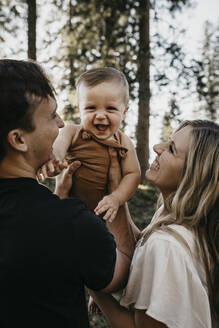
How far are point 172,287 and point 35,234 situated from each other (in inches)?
34.0

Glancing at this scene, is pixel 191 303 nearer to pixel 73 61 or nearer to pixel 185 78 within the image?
pixel 185 78

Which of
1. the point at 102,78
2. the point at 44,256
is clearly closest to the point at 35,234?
the point at 44,256

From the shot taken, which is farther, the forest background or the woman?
the forest background

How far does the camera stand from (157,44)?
10195 millimetres

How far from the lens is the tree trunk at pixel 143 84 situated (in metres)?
10.2

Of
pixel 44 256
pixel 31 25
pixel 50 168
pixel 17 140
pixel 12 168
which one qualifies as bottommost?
pixel 44 256

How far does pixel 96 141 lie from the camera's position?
2846 mm

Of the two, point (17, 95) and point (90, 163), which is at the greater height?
point (17, 95)

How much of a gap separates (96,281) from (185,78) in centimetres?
962

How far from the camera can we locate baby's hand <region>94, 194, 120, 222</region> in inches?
93.3

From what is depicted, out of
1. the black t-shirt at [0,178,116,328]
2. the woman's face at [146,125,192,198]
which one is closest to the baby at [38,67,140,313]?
the woman's face at [146,125,192,198]

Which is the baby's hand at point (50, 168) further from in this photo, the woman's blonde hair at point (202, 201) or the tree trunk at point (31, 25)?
the tree trunk at point (31, 25)

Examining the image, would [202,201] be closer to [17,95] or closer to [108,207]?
[108,207]

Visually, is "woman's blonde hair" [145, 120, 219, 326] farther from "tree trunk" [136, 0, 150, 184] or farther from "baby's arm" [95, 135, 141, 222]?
"tree trunk" [136, 0, 150, 184]
